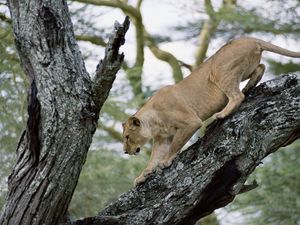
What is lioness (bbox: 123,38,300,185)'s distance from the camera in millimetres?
5531

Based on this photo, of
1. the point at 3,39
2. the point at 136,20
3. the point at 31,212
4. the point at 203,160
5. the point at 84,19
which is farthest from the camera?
the point at 136,20

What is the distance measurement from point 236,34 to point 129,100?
1.87 m

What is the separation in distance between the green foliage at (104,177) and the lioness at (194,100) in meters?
6.96

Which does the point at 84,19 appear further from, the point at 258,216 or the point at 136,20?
the point at 258,216

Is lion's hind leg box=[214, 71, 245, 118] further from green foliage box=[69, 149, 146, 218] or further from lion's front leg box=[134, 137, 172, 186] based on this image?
green foliage box=[69, 149, 146, 218]

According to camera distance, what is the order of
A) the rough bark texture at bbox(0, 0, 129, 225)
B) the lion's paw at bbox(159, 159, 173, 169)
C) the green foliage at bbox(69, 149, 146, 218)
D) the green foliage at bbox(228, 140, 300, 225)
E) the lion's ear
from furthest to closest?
the green foliage at bbox(69, 149, 146, 218) < the green foliage at bbox(228, 140, 300, 225) < the lion's ear < the lion's paw at bbox(159, 159, 173, 169) < the rough bark texture at bbox(0, 0, 129, 225)

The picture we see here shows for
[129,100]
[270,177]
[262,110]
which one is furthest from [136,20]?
[262,110]

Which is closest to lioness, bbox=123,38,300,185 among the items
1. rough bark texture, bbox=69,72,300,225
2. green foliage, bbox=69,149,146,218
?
rough bark texture, bbox=69,72,300,225

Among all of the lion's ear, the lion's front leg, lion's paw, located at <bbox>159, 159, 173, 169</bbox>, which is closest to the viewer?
lion's paw, located at <bbox>159, 159, 173, 169</bbox>

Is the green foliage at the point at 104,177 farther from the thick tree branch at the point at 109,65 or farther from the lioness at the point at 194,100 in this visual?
the thick tree branch at the point at 109,65

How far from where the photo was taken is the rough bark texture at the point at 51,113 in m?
4.46

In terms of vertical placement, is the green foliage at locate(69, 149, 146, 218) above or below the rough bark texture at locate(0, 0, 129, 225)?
above

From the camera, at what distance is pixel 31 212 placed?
4449 mm

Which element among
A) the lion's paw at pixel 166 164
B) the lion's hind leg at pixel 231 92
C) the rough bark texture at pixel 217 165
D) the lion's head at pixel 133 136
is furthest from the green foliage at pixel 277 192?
the rough bark texture at pixel 217 165
